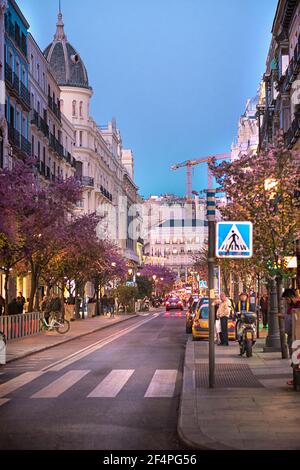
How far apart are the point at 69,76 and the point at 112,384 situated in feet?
213

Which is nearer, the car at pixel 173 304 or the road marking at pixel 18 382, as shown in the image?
the road marking at pixel 18 382

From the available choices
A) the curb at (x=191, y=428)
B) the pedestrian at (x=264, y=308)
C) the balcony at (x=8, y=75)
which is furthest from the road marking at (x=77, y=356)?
the balcony at (x=8, y=75)

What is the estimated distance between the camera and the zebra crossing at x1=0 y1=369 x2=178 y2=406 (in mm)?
14344

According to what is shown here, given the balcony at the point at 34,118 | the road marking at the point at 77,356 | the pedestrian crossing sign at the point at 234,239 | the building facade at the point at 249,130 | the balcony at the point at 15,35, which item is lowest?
the road marking at the point at 77,356

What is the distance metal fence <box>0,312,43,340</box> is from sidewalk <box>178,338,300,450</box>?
10934mm

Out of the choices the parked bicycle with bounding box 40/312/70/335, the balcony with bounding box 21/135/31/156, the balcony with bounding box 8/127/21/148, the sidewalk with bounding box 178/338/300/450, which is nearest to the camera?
the sidewalk with bounding box 178/338/300/450

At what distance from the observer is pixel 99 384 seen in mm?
15914

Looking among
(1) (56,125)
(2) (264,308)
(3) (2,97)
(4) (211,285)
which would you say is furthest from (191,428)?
(1) (56,125)

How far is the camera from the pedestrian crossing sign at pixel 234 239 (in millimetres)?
14445

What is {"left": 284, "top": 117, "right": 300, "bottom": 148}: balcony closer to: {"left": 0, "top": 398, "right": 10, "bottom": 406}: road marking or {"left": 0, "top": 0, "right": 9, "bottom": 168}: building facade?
{"left": 0, "top": 0, "right": 9, "bottom": 168}: building facade

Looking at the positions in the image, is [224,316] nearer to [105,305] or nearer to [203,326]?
[203,326]

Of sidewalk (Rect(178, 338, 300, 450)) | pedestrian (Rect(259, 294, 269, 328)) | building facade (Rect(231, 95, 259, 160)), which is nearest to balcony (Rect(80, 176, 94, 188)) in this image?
building facade (Rect(231, 95, 259, 160))

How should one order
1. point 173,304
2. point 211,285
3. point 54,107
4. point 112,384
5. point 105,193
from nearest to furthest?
1. point 211,285
2. point 112,384
3. point 54,107
4. point 173,304
5. point 105,193

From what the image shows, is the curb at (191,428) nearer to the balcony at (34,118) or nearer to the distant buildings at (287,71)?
the distant buildings at (287,71)
